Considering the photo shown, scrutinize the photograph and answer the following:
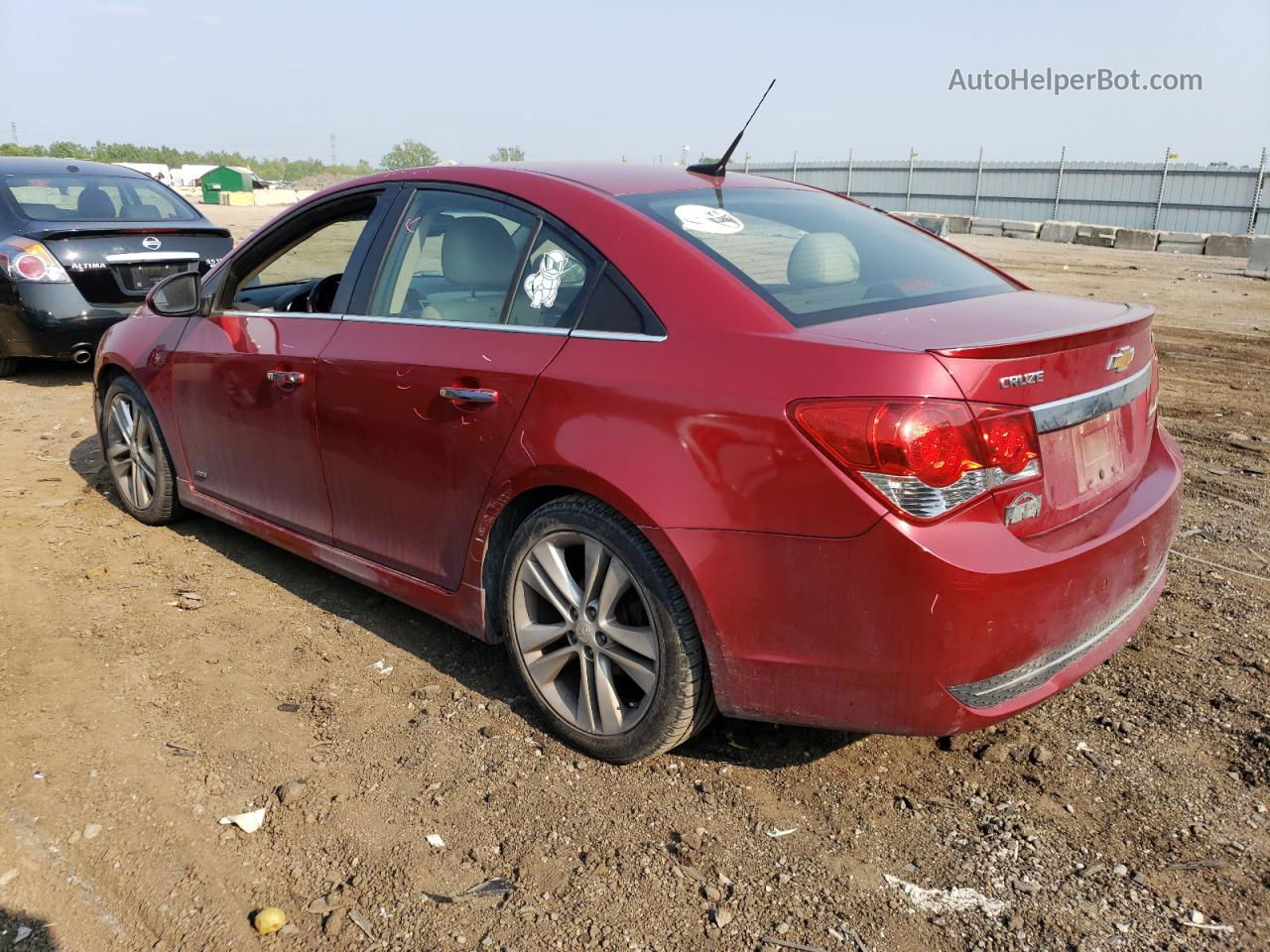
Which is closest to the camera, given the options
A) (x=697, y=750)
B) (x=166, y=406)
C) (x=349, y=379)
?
(x=697, y=750)

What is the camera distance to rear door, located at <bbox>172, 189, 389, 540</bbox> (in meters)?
3.71

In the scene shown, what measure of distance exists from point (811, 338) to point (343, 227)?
7.13 ft

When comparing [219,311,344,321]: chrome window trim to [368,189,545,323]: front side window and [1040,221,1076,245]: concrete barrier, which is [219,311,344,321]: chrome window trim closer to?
[368,189,545,323]: front side window

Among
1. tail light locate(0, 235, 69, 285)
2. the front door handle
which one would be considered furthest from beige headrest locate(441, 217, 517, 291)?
tail light locate(0, 235, 69, 285)

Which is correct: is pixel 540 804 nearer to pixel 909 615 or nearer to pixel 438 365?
pixel 909 615

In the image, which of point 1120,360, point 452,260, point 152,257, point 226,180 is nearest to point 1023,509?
point 1120,360

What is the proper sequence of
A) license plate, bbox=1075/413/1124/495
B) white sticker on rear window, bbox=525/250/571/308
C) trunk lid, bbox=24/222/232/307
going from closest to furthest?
license plate, bbox=1075/413/1124/495 → white sticker on rear window, bbox=525/250/571/308 → trunk lid, bbox=24/222/232/307

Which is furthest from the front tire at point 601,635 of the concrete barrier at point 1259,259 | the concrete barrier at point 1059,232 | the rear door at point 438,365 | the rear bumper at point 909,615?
the concrete barrier at point 1059,232

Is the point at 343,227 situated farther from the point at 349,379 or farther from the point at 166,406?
the point at 166,406

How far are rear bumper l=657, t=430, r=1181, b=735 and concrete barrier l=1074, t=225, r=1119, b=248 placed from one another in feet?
79.3

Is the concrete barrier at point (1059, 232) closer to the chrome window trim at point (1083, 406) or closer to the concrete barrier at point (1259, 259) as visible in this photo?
the concrete barrier at point (1259, 259)

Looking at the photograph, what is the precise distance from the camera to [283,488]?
394 centimetres

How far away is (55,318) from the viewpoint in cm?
760

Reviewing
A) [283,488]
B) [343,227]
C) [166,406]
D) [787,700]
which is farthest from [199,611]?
A: [787,700]
